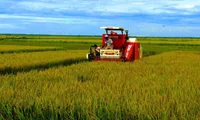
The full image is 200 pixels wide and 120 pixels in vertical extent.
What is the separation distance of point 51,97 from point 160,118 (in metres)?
1.92

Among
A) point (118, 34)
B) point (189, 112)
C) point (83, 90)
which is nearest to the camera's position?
point (189, 112)

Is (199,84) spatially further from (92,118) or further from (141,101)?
(92,118)

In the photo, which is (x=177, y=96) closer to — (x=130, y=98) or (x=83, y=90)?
(x=130, y=98)

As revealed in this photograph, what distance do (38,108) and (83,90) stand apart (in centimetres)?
162

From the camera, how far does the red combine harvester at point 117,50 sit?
15.1 meters

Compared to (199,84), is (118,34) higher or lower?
higher

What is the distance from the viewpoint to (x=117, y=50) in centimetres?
1502

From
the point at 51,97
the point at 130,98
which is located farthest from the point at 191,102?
the point at 51,97

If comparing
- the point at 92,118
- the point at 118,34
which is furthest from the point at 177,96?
the point at 118,34

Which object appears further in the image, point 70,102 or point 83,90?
point 83,90

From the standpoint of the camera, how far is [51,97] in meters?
5.31

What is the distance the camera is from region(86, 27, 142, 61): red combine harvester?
1512 centimetres

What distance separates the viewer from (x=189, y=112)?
4.50 meters

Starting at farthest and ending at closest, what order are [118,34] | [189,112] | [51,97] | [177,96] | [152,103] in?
[118,34] → [177,96] → [51,97] → [152,103] → [189,112]
